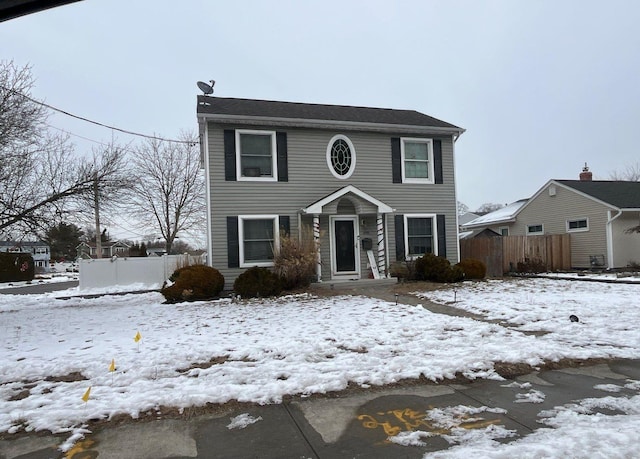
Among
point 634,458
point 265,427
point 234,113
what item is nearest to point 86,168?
Result: point 234,113

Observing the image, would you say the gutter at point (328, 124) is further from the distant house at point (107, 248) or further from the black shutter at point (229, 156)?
Result: the distant house at point (107, 248)

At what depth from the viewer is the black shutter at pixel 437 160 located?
14.7 metres

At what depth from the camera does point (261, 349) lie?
18.2 feet

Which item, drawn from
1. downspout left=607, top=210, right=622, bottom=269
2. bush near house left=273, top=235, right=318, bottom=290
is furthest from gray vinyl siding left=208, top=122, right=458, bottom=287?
downspout left=607, top=210, right=622, bottom=269

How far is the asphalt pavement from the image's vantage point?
301 centimetres

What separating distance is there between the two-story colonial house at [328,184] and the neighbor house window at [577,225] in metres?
8.02

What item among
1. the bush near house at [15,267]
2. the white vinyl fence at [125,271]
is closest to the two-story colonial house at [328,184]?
the white vinyl fence at [125,271]

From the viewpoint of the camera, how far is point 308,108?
49.7 ft

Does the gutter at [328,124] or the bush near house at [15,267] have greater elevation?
the gutter at [328,124]

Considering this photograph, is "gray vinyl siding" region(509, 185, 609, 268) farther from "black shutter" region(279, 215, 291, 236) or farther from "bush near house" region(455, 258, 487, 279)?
"black shutter" region(279, 215, 291, 236)

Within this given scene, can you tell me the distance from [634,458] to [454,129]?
526 inches

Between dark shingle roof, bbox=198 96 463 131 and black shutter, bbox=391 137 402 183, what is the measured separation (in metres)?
0.71

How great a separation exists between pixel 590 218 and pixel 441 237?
863 centimetres

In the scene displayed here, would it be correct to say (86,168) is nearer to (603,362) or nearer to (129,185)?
(129,185)
